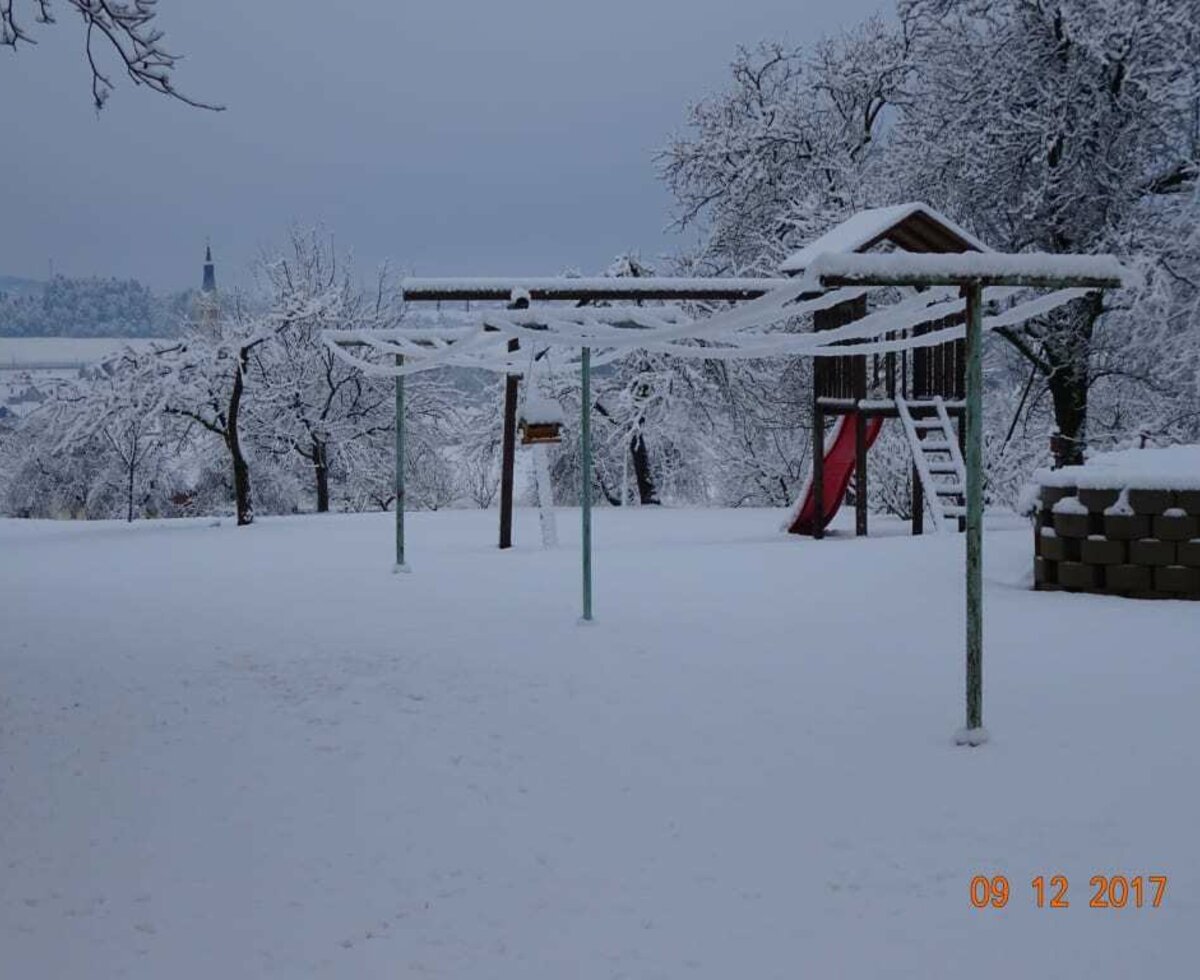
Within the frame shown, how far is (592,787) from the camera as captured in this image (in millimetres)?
4602

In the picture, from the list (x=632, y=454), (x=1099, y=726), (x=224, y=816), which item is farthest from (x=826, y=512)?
(x=632, y=454)

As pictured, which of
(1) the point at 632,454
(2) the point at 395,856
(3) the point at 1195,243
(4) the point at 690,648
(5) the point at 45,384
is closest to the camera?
(2) the point at 395,856

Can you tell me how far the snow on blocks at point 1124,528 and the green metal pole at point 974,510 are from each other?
3772mm

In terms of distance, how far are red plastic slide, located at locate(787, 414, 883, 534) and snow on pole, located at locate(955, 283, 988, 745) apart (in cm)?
846

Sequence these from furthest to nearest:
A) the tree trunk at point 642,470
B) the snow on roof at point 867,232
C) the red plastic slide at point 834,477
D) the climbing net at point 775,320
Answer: the tree trunk at point 642,470, the red plastic slide at point 834,477, the snow on roof at point 867,232, the climbing net at point 775,320

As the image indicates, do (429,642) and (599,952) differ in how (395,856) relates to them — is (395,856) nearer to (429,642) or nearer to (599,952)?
(599,952)

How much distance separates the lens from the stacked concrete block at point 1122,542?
8.35 metres

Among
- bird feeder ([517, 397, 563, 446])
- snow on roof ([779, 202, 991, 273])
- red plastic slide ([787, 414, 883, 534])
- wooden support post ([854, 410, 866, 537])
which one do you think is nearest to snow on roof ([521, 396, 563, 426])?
bird feeder ([517, 397, 563, 446])

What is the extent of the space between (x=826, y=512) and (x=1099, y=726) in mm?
8439

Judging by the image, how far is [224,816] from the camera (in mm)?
4277

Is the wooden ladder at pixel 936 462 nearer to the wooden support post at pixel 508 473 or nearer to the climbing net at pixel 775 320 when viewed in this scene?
the climbing net at pixel 775 320

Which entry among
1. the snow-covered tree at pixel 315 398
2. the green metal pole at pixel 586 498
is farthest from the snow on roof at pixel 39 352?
the green metal pole at pixel 586 498

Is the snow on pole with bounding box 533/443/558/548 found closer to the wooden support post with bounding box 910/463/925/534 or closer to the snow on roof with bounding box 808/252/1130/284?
the wooden support post with bounding box 910/463/925/534

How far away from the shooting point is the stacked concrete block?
835cm
